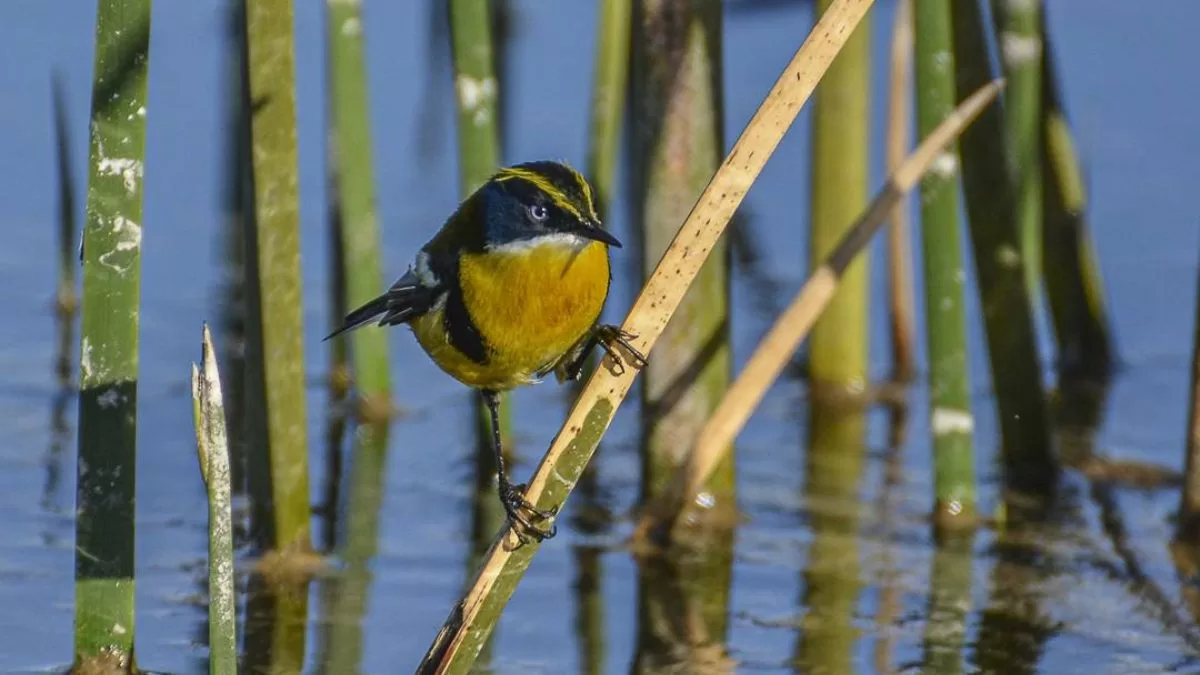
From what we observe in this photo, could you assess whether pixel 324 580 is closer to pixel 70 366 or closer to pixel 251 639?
pixel 251 639

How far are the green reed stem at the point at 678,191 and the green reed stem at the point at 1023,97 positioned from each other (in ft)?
2.76

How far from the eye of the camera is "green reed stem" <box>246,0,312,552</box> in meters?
4.70

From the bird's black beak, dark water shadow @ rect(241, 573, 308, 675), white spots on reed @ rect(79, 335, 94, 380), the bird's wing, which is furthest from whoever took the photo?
dark water shadow @ rect(241, 573, 308, 675)

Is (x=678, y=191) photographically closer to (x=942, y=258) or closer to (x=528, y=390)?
(x=942, y=258)

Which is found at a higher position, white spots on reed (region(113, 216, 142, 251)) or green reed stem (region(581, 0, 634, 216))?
green reed stem (region(581, 0, 634, 216))

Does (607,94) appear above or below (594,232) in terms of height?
above

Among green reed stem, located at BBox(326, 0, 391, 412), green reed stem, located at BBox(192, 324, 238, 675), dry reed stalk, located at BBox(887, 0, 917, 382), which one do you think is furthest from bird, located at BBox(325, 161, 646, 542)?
dry reed stalk, located at BBox(887, 0, 917, 382)

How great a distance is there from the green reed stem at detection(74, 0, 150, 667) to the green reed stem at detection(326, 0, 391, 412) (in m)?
1.74

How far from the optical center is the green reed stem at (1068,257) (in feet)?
23.5

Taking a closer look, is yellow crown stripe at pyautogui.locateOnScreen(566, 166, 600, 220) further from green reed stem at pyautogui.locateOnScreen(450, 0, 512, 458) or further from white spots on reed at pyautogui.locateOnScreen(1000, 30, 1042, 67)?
white spots on reed at pyautogui.locateOnScreen(1000, 30, 1042, 67)

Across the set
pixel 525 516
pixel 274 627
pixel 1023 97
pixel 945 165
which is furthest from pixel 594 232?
pixel 1023 97

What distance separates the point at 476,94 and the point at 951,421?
1714 millimetres

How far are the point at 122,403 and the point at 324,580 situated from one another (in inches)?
62.3

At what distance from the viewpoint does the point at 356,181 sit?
6328 mm
